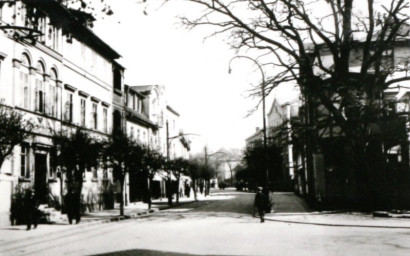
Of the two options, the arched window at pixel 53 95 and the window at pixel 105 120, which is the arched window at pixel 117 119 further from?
the arched window at pixel 53 95

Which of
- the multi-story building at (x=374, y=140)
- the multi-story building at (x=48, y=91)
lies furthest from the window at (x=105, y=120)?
the multi-story building at (x=374, y=140)

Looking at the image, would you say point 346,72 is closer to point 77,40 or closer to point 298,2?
point 298,2

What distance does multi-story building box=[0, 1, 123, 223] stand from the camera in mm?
19641

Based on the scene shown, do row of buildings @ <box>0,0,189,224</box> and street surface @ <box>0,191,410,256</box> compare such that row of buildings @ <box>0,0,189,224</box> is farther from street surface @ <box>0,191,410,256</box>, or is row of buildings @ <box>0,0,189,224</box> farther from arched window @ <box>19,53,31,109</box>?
street surface @ <box>0,191,410,256</box>

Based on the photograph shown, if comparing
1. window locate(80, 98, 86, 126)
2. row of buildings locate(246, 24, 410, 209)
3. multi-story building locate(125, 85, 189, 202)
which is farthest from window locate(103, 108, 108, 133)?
row of buildings locate(246, 24, 410, 209)

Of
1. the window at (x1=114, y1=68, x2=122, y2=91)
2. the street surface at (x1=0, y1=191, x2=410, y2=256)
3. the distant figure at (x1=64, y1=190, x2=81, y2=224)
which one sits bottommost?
the street surface at (x1=0, y1=191, x2=410, y2=256)

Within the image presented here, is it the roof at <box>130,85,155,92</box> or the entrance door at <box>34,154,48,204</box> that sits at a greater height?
the roof at <box>130,85,155,92</box>

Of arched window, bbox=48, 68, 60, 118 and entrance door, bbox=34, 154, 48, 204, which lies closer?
entrance door, bbox=34, 154, 48, 204

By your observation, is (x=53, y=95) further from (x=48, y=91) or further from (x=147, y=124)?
(x=147, y=124)

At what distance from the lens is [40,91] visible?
23.1 meters

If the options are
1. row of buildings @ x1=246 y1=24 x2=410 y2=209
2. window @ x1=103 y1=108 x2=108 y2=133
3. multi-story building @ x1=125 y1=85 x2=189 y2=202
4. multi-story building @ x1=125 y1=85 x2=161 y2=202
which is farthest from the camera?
multi-story building @ x1=125 y1=85 x2=189 y2=202

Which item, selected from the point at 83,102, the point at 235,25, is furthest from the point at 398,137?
the point at 83,102

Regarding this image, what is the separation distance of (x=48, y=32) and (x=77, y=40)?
13.3 feet

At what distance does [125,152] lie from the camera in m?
25.8
